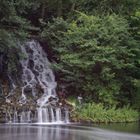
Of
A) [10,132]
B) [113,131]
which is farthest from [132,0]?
[10,132]

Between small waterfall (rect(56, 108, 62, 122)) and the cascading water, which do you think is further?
small waterfall (rect(56, 108, 62, 122))

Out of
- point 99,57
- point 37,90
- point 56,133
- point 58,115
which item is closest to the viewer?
point 56,133

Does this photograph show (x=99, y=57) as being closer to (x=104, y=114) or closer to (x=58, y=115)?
(x=104, y=114)

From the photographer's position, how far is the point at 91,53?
26.1 m

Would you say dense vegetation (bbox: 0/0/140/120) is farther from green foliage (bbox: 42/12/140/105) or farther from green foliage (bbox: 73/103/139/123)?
green foliage (bbox: 73/103/139/123)

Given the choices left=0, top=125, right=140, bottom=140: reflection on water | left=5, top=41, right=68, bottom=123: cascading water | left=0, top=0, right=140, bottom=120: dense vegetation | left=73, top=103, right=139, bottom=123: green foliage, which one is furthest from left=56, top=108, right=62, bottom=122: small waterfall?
left=0, top=125, right=140, bottom=140: reflection on water

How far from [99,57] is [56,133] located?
8.16 meters

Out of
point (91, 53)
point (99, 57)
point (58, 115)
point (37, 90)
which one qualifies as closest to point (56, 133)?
point (58, 115)

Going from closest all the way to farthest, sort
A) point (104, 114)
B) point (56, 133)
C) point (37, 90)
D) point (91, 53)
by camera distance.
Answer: point (56, 133) → point (104, 114) → point (37, 90) → point (91, 53)

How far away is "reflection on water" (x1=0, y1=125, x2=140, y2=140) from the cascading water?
2.14 metres

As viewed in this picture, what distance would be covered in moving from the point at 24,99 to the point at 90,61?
13.3 feet

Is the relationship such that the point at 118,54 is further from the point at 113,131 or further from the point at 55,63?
the point at 113,131

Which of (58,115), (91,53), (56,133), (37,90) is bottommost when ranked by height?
(56,133)

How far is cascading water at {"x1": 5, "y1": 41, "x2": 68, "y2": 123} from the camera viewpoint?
2327cm
